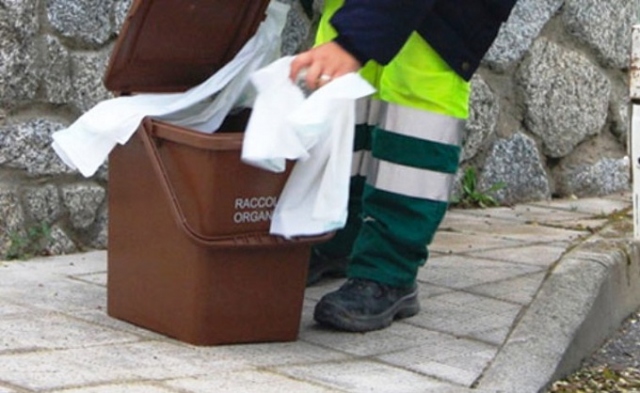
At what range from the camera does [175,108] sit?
3387 millimetres

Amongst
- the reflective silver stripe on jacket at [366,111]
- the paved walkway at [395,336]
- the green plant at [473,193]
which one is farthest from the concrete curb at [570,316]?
the green plant at [473,193]

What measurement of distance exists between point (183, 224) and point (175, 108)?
0.33 m

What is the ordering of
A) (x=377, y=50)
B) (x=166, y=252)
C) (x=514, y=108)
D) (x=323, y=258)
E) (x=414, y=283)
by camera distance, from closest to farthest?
(x=377, y=50), (x=166, y=252), (x=414, y=283), (x=323, y=258), (x=514, y=108)

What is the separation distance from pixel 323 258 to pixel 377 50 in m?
1.05

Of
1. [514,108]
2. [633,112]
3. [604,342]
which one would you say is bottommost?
[604,342]

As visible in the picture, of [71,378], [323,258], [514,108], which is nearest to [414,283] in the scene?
[323,258]

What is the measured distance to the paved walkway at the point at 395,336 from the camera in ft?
9.84

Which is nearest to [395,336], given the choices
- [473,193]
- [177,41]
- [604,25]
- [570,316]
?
[570,316]

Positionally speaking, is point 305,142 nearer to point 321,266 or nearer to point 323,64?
point 323,64

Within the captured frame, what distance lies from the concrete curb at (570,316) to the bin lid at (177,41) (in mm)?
955

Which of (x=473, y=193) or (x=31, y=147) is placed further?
(x=473, y=193)

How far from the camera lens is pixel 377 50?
3.09 meters

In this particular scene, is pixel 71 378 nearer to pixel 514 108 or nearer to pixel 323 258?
pixel 323 258

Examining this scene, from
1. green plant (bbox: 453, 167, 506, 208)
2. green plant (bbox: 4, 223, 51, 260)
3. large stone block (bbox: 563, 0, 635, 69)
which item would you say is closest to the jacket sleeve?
green plant (bbox: 4, 223, 51, 260)
